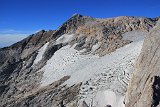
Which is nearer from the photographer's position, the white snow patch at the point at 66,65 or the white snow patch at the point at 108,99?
the white snow patch at the point at 108,99

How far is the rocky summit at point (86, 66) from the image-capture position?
3438 cm

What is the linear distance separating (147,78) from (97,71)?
50.0 feet

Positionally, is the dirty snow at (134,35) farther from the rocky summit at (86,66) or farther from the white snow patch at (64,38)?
the white snow patch at (64,38)

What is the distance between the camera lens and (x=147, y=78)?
32.4 metres

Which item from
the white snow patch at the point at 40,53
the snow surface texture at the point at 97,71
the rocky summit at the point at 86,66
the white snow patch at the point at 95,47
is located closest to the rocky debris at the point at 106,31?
the rocky summit at the point at 86,66

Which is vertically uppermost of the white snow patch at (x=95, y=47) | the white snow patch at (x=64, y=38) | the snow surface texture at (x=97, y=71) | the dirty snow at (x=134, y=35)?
the white snow patch at (x=64, y=38)

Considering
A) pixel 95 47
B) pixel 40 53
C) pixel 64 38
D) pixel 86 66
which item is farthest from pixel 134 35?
pixel 40 53

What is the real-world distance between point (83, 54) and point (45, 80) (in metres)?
7.63

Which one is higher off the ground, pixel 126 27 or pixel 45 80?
pixel 126 27

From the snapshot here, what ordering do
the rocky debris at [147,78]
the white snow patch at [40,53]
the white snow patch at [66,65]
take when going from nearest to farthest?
the rocky debris at [147,78] < the white snow patch at [66,65] < the white snow patch at [40,53]

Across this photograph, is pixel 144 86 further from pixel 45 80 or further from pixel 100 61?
pixel 45 80

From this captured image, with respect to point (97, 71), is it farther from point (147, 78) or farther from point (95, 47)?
point (147, 78)

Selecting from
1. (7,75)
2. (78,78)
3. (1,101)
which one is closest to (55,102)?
(78,78)

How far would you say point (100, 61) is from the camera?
2031 inches
